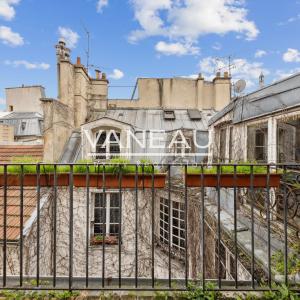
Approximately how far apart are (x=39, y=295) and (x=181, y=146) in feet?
23.4

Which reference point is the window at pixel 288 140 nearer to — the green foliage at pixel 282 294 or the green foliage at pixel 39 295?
the green foliage at pixel 282 294

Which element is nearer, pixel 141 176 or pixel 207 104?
pixel 141 176

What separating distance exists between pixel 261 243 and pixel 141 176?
2.17 m

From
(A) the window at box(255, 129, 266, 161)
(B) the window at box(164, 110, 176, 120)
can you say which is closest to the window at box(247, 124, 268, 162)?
(A) the window at box(255, 129, 266, 161)

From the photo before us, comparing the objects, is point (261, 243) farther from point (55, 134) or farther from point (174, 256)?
point (55, 134)

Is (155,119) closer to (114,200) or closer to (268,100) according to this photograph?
(114,200)

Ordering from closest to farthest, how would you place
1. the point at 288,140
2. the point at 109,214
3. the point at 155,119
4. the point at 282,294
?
the point at 282,294
the point at 288,140
the point at 109,214
the point at 155,119

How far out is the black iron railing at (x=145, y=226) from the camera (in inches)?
82.2

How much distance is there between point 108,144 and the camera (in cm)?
852

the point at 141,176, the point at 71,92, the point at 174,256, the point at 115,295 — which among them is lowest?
the point at 174,256

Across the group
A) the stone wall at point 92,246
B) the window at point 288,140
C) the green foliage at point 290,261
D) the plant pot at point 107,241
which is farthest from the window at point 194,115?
the green foliage at point 290,261

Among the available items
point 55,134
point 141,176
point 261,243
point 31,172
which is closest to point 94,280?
point 141,176

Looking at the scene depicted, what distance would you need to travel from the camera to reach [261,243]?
11.1ft

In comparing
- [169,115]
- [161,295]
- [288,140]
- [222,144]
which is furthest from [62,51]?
[161,295]
